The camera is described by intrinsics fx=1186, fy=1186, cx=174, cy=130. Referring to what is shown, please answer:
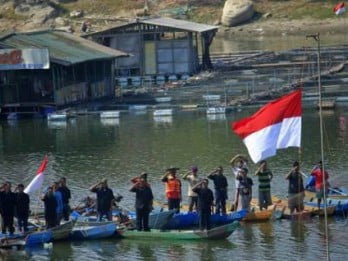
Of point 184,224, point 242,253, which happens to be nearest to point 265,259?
point 242,253

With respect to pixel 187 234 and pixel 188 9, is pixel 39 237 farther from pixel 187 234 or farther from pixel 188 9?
pixel 188 9

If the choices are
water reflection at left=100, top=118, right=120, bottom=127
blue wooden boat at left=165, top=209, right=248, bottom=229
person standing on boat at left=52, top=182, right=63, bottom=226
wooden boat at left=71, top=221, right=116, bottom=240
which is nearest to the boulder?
water reflection at left=100, top=118, right=120, bottom=127

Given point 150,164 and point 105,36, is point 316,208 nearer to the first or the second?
point 150,164

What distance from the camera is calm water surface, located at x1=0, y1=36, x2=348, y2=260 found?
29953mm

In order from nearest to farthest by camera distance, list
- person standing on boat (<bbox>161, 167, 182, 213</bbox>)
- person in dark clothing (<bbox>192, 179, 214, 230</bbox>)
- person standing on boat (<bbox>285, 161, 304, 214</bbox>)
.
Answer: person in dark clothing (<bbox>192, 179, 214, 230</bbox>)
person standing on boat (<bbox>161, 167, 182, 213</bbox>)
person standing on boat (<bbox>285, 161, 304, 214</bbox>)

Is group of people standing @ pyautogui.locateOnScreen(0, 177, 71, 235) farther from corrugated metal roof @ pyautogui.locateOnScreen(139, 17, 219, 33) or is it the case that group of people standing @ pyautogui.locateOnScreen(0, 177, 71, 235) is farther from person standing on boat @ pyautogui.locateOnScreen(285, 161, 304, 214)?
corrugated metal roof @ pyautogui.locateOnScreen(139, 17, 219, 33)

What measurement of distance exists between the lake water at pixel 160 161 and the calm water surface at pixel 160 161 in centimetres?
3

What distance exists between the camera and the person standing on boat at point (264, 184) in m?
32.7

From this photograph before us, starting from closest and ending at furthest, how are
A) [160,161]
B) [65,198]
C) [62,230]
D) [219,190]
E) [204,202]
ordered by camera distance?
[204,202] < [62,230] < [65,198] < [219,190] < [160,161]

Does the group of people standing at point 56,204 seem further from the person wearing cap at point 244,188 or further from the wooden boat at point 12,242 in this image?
the person wearing cap at point 244,188

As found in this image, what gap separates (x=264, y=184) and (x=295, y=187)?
88 cm

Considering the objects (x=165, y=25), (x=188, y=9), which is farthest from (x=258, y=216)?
(x=188, y=9)

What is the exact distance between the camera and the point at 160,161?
149ft

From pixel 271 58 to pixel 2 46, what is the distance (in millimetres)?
25181
